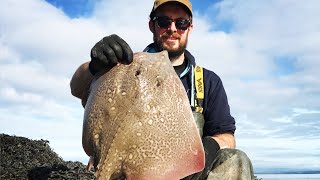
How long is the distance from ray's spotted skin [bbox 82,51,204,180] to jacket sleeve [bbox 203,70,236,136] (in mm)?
1470

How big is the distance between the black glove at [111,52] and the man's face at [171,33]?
1.43m

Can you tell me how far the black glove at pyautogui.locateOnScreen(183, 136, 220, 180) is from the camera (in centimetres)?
474

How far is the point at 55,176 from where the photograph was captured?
8.88 m

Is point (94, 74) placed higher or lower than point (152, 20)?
lower

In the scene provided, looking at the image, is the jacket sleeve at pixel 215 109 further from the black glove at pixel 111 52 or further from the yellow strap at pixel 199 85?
the black glove at pixel 111 52

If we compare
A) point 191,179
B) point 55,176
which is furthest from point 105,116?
point 55,176

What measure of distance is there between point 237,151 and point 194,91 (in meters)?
0.98

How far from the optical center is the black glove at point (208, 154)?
4738 mm

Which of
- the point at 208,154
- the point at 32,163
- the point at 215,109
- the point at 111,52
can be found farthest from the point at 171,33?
the point at 32,163

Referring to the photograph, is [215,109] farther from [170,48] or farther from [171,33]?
[171,33]

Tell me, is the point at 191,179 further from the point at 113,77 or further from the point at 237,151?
the point at 113,77

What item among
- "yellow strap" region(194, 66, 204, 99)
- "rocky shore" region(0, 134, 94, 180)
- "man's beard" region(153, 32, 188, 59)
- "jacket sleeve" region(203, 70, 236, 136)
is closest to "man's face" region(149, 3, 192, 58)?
"man's beard" region(153, 32, 188, 59)

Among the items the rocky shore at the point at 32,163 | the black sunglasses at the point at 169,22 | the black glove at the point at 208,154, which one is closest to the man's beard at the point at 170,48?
the black sunglasses at the point at 169,22

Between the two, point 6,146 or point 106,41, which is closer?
point 106,41
